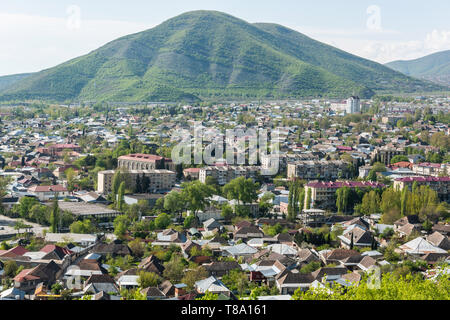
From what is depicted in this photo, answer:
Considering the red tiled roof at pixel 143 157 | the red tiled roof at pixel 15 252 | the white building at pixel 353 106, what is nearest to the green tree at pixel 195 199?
the red tiled roof at pixel 15 252

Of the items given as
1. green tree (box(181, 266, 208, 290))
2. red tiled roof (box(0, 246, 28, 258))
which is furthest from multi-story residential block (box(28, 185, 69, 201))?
green tree (box(181, 266, 208, 290))

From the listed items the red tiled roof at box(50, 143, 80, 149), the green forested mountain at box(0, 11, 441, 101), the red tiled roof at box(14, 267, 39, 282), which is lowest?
the red tiled roof at box(14, 267, 39, 282)

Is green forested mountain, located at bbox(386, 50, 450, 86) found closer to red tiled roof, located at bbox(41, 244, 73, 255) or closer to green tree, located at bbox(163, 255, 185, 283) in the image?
red tiled roof, located at bbox(41, 244, 73, 255)

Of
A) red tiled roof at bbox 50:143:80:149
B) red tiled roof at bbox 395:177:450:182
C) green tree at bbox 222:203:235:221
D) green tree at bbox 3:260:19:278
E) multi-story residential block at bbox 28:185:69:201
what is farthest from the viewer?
red tiled roof at bbox 50:143:80:149

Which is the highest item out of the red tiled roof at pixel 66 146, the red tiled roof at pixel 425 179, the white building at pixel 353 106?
the white building at pixel 353 106

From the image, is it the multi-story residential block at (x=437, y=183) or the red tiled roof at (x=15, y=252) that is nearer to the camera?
the red tiled roof at (x=15, y=252)

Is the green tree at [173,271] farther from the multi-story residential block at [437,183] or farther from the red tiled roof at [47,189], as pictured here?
the multi-story residential block at [437,183]
